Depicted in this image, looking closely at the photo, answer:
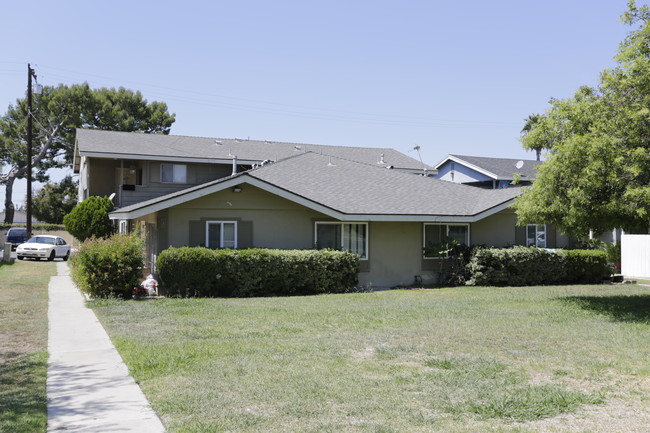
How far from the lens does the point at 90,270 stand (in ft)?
56.0

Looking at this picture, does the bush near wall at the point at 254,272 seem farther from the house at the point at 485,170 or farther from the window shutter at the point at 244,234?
the house at the point at 485,170

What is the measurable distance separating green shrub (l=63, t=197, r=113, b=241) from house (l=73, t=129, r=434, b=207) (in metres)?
0.85

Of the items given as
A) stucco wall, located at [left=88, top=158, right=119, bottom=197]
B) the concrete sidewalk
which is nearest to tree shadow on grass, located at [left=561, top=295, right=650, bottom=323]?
the concrete sidewalk

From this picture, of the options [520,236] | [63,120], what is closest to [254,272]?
[520,236]

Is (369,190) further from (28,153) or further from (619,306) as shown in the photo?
(28,153)

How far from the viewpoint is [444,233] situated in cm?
2253

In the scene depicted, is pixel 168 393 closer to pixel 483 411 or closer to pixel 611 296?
pixel 483 411

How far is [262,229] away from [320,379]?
41.6 feet

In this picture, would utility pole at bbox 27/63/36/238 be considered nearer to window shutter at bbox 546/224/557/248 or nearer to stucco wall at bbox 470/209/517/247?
stucco wall at bbox 470/209/517/247

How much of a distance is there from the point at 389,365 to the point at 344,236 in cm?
1267

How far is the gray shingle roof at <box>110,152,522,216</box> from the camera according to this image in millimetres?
21386

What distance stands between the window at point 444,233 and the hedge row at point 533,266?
1518mm

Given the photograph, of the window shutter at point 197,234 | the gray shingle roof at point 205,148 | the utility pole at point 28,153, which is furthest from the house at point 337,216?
the utility pole at point 28,153

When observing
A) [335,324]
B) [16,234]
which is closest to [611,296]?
[335,324]
